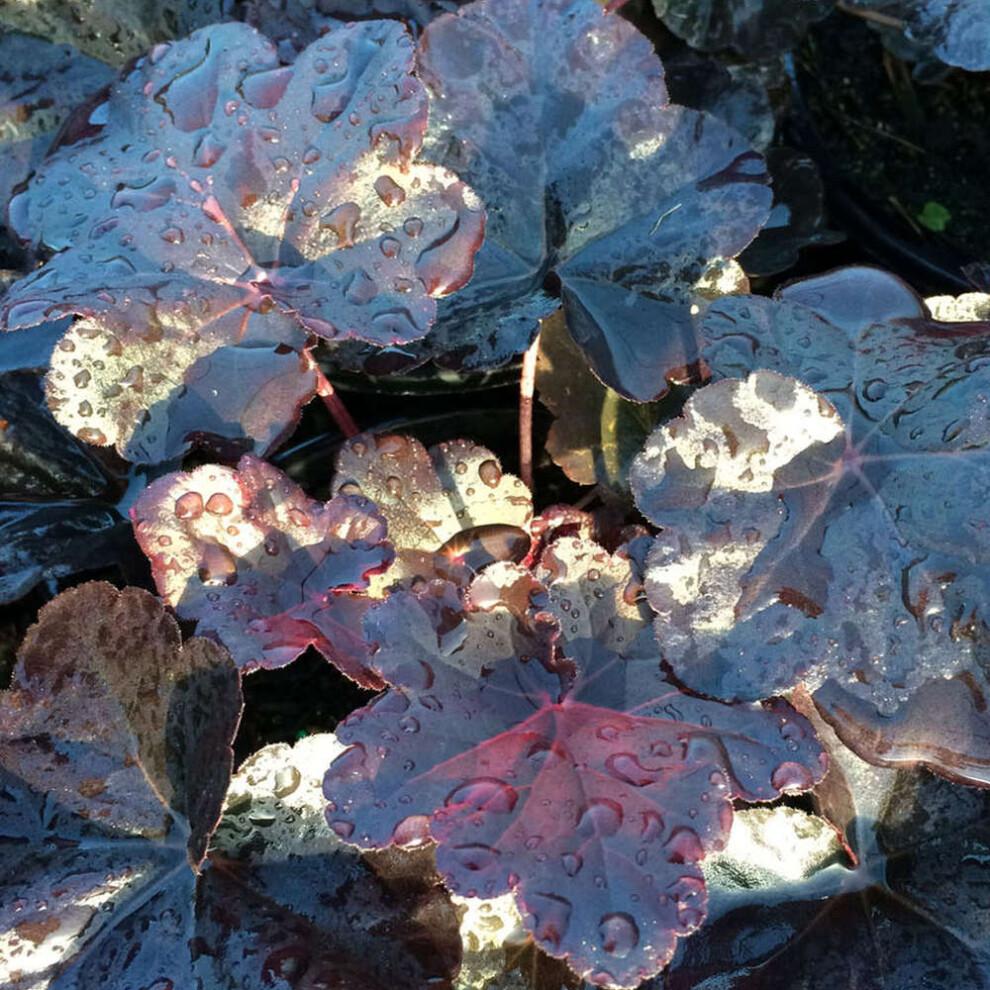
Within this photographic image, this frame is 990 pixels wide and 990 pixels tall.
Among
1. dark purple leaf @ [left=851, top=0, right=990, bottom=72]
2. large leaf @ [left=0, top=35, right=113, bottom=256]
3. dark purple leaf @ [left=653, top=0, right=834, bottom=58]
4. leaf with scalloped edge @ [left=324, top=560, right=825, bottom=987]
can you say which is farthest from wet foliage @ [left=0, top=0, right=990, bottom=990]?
dark purple leaf @ [left=653, top=0, right=834, bottom=58]

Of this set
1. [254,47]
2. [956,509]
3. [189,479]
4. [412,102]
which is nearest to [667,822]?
[956,509]

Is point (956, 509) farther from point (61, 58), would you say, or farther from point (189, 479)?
point (61, 58)

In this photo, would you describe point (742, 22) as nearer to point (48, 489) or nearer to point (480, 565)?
point (480, 565)

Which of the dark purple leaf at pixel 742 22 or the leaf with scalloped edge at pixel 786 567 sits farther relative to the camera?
the dark purple leaf at pixel 742 22

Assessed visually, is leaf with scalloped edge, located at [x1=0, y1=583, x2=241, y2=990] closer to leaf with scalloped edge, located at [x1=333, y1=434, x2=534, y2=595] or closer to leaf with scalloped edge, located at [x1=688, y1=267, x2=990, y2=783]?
leaf with scalloped edge, located at [x1=333, y1=434, x2=534, y2=595]

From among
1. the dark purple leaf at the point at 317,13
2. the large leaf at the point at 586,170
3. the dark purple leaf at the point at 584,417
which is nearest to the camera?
the large leaf at the point at 586,170

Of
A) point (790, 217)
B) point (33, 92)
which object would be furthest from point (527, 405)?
point (33, 92)

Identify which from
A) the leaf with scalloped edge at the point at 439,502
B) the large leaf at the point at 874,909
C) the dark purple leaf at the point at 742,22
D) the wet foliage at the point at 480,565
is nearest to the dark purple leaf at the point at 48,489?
the wet foliage at the point at 480,565

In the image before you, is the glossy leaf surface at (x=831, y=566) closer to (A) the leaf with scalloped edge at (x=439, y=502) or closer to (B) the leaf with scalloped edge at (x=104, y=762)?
(A) the leaf with scalloped edge at (x=439, y=502)
